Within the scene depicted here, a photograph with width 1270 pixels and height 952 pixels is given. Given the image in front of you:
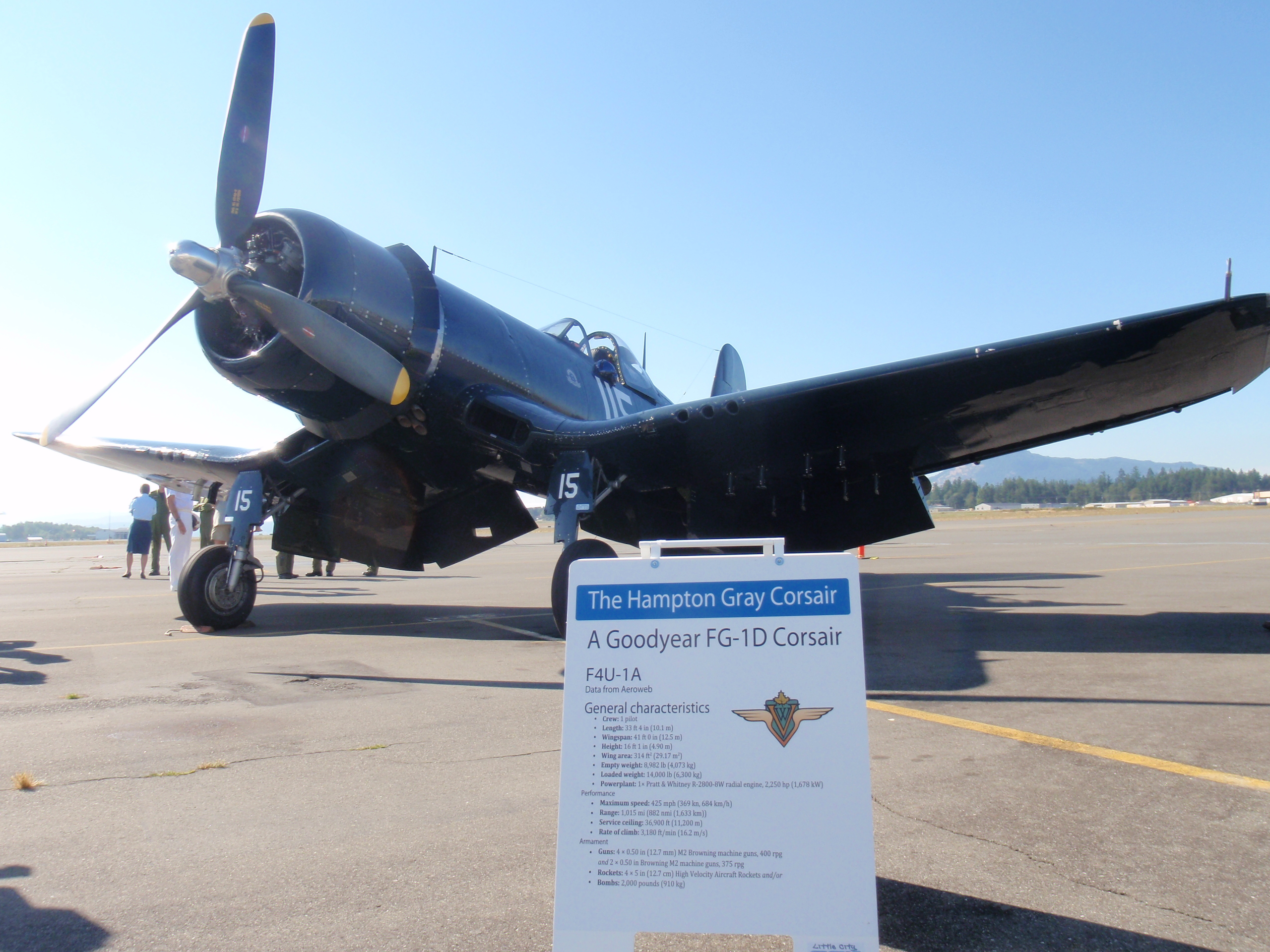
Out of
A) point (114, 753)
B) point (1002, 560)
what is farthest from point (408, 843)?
point (1002, 560)

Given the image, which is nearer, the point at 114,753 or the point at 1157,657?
the point at 114,753

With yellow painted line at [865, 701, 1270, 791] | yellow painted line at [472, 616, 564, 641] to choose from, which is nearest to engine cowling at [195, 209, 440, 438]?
yellow painted line at [472, 616, 564, 641]

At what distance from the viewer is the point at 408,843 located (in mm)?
2850

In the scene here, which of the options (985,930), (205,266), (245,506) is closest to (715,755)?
(985,930)

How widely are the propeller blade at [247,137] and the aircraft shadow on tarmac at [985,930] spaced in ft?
24.3

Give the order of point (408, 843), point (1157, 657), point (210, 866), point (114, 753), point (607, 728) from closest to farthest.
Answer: point (607, 728) → point (210, 866) → point (408, 843) → point (114, 753) → point (1157, 657)

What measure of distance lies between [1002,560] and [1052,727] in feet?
54.4

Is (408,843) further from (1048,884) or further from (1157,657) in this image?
(1157,657)

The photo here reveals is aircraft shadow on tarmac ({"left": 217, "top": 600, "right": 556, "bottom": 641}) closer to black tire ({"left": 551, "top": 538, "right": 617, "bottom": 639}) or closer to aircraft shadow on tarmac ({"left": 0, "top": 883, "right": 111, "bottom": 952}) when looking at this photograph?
black tire ({"left": 551, "top": 538, "right": 617, "bottom": 639})

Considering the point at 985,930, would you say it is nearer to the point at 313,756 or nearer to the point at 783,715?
the point at 783,715

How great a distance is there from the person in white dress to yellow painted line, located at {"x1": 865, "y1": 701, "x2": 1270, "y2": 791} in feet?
40.5

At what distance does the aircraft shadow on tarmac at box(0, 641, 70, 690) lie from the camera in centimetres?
573

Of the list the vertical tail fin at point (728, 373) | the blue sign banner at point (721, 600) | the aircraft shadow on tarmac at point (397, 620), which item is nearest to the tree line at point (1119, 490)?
the vertical tail fin at point (728, 373)

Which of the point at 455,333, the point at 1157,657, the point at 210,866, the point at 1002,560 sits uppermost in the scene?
the point at 455,333
